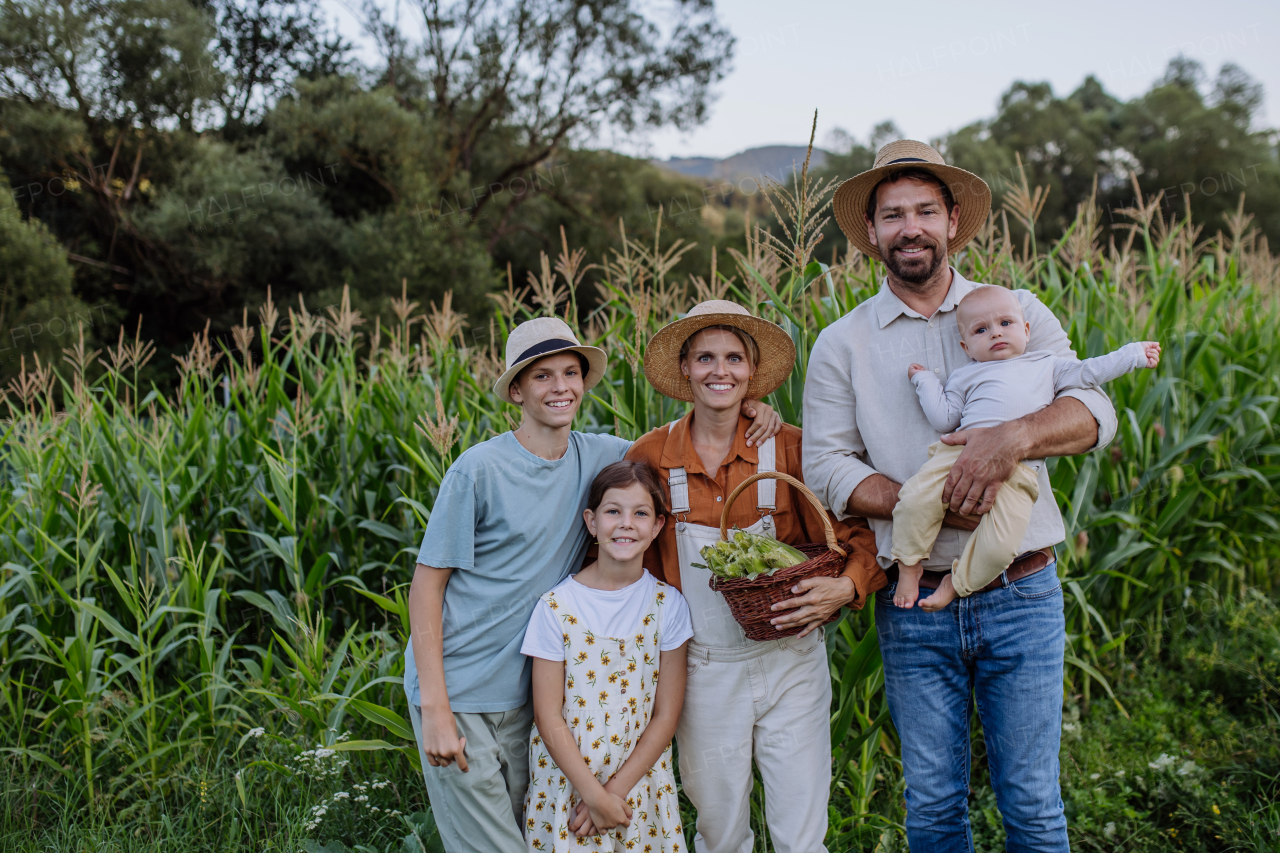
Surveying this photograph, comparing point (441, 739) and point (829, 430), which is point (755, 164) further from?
point (441, 739)

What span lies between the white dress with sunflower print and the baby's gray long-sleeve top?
3.13 feet

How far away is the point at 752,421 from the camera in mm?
2230

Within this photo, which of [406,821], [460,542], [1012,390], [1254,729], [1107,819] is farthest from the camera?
[1254,729]

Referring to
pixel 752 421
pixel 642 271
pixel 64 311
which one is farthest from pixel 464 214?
pixel 752 421

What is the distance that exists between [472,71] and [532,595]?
1742 centimetres

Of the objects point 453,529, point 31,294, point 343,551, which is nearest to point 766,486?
point 453,529

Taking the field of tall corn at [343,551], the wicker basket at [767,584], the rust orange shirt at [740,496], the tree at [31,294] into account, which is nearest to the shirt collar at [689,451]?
the rust orange shirt at [740,496]

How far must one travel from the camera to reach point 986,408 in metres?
1.86

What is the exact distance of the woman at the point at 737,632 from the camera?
6.70 feet

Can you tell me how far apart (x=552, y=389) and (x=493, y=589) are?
590 millimetres

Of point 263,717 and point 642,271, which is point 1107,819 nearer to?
point 642,271

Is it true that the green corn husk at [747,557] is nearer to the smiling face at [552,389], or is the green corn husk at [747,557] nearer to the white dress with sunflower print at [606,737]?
the white dress with sunflower print at [606,737]

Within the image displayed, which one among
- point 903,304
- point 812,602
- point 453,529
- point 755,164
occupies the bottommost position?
point 812,602

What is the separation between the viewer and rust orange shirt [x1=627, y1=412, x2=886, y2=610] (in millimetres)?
2146
